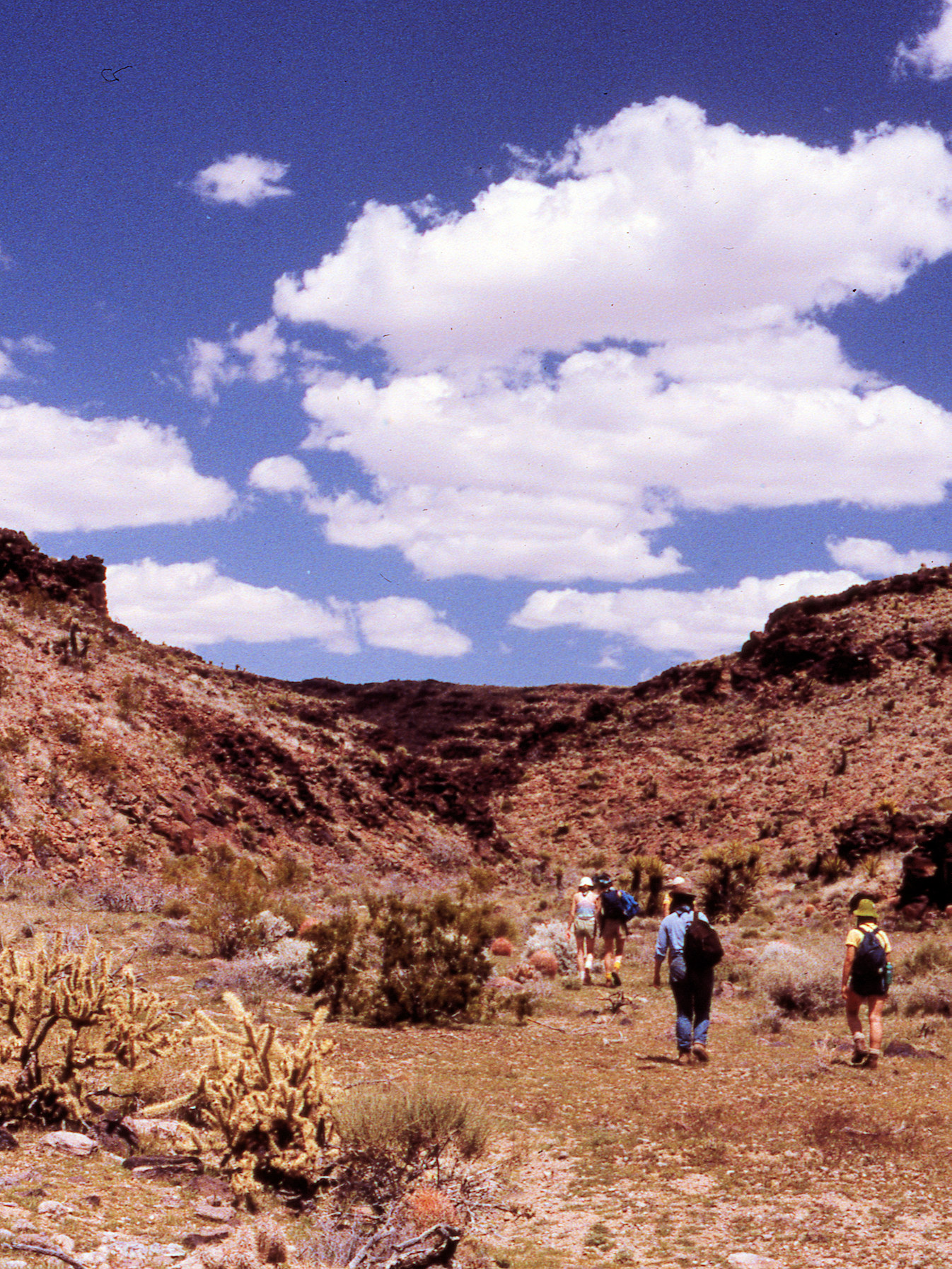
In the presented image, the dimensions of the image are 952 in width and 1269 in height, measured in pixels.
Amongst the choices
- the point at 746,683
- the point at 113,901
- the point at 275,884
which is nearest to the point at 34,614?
the point at 275,884

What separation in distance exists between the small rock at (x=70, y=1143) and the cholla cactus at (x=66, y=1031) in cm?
18

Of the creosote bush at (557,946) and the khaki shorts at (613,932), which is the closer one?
the khaki shorts at (613,932)

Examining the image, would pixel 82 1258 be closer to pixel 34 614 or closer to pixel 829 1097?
pixel 829 1097

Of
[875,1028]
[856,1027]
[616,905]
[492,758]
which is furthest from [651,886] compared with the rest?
[492,758]

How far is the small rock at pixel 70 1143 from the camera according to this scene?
223 inches

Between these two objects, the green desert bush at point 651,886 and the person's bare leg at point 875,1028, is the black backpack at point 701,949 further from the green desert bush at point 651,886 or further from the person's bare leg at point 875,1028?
the green desert bush at point 651,886

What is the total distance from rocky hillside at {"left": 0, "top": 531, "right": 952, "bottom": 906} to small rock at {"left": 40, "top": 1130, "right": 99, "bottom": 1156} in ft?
53.2

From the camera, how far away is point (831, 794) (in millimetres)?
36938

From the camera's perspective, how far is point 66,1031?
661 centimetres

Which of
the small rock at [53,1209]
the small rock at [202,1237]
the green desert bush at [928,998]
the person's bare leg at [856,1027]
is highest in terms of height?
the small rock at [53,1209]

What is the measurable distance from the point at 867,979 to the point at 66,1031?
689 centimetres

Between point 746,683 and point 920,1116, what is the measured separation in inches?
1677

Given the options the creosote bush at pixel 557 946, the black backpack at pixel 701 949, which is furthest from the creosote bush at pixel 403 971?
the creosote bush at pixel 557 946

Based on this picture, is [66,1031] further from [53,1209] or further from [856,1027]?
[856,1027]
